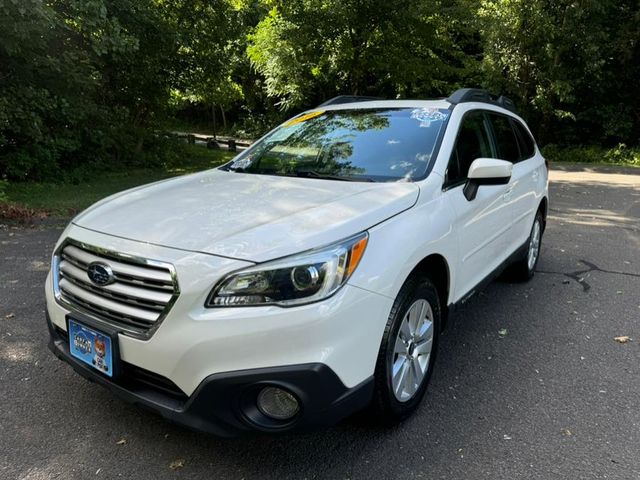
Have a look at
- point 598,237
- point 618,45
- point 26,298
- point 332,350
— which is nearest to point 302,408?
point 332,350

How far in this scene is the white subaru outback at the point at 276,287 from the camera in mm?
2084

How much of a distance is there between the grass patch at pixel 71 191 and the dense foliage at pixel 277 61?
0.49 m

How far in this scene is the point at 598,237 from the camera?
7.30 meters

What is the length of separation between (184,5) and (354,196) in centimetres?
1329

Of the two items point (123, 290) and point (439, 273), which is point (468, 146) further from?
point (123, 290)

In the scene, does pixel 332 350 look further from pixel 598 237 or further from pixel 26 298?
pixel 598 237

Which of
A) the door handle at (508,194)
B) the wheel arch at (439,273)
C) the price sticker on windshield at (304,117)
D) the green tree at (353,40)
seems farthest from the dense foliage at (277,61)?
the wheel arch at (439,273)

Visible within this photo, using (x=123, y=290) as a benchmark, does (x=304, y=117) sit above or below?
above

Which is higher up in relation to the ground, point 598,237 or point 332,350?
point 332,350

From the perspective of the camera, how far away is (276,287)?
211 cm

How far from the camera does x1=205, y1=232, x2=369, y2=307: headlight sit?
2.11 metres

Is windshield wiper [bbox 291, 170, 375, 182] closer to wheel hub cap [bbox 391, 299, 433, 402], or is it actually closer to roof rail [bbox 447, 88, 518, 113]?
wheel hub cap [bbox 391, 299, 433, 402]

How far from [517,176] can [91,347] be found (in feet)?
11.4

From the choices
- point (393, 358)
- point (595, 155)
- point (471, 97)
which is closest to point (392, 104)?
point (471, 97)
